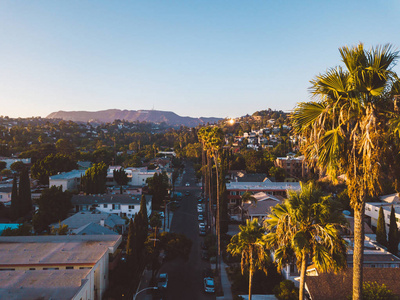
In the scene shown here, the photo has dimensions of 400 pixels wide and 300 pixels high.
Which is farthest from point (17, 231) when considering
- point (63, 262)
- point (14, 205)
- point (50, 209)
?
point (14, 205)

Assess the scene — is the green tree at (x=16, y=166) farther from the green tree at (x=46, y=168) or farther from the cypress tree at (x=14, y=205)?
the cypress tree at (x=14, y=205)

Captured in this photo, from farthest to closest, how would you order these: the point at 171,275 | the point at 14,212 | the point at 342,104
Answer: the point at 14,212 → the point at 171,275 → the point at 342,104

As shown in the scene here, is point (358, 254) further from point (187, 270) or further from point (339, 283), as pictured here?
point (187, 270)

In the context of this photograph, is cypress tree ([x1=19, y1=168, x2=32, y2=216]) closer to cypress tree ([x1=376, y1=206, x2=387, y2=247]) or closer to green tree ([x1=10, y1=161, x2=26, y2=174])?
green tree ([x1=10, y1=161, x2=26, y2=174])

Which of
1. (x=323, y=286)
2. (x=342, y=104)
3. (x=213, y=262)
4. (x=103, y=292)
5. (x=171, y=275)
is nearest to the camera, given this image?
(x=342, y=104)

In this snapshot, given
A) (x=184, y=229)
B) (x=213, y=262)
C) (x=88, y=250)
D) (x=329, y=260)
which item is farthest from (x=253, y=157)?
(x=329, y=260)

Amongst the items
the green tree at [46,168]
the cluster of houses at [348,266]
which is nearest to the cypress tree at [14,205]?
the green tree at [46,168]

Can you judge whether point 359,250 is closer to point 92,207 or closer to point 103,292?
point 103,292
